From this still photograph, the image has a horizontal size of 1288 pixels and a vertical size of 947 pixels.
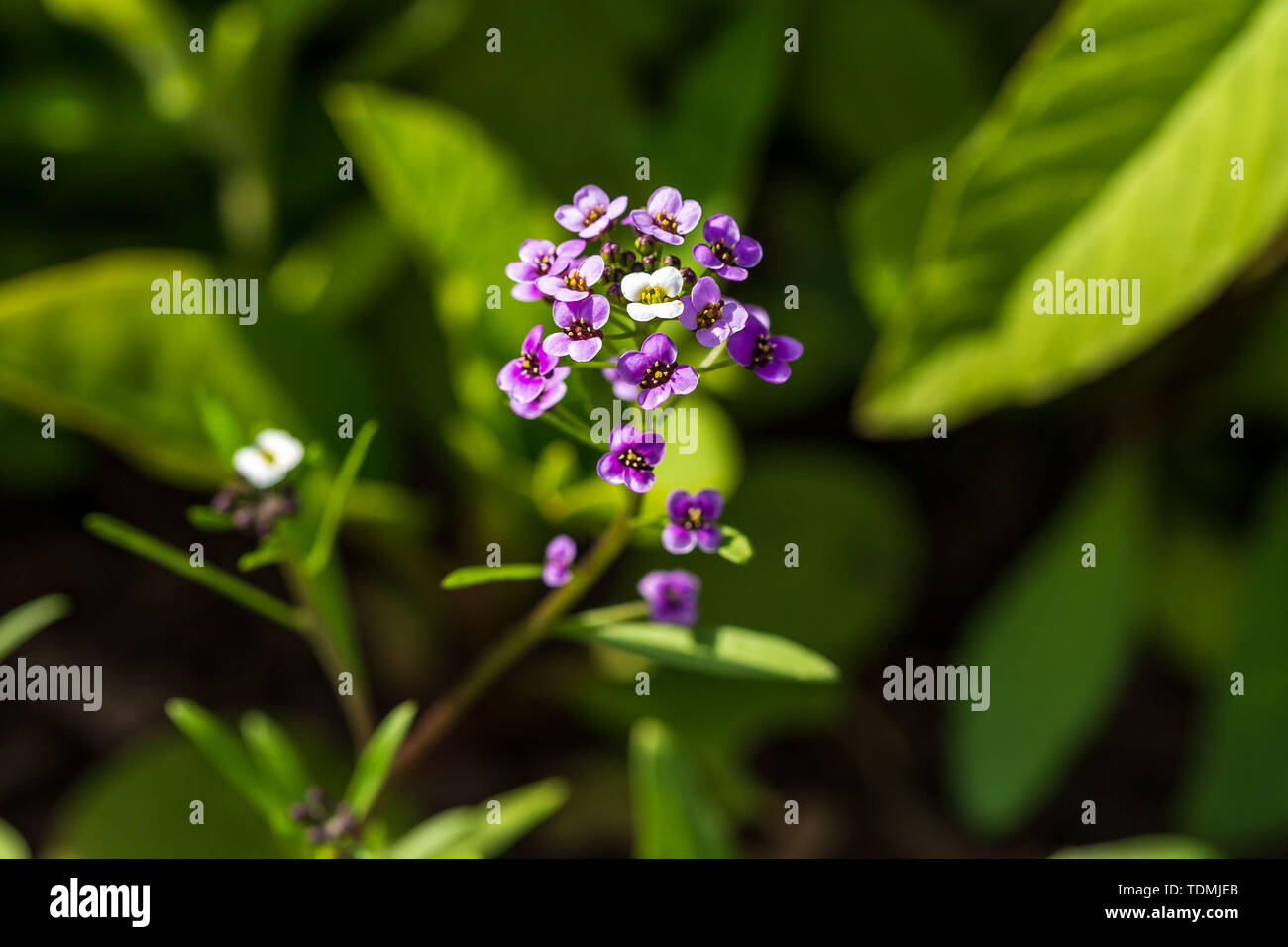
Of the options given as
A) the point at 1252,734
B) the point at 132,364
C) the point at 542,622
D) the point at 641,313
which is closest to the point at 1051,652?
the point at 1252,734

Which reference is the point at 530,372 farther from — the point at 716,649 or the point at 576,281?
the point at 716,649

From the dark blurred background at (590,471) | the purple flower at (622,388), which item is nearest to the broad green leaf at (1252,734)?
the dark blurred background at (590,471)

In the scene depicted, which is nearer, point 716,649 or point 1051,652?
point 716,649

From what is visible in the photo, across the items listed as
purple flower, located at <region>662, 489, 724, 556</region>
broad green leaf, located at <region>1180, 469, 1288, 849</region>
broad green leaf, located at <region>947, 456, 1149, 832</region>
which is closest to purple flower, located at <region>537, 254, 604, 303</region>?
purple flower, located at <region>662, 489, 724, 556</region>

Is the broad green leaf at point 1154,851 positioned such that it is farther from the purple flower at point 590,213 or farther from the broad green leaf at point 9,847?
the broad green leaf at point 9,847

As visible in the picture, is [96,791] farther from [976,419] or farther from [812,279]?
[976,419]
